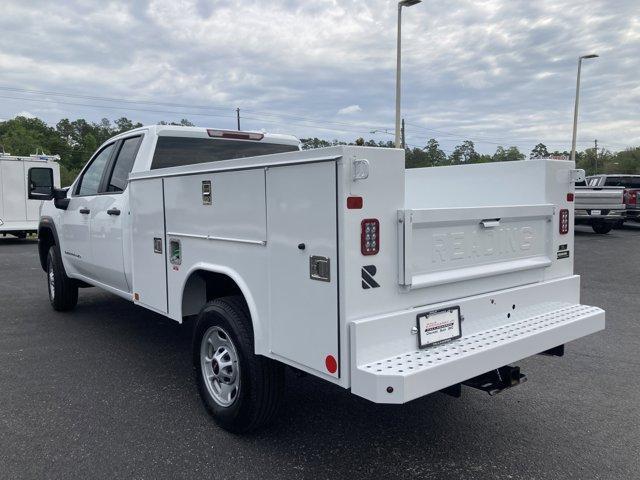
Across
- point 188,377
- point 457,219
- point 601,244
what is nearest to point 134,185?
point 188,377

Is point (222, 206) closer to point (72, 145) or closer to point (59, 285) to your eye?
point (59, 285)

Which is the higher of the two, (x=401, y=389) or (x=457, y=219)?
(x=457, y=219)

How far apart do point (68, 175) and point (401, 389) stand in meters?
68.3

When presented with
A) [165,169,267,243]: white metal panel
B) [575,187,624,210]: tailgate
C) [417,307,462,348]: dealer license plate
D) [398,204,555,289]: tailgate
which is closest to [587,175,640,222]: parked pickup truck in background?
[575,187,624,210]: tailgate

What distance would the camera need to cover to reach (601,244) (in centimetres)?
1568

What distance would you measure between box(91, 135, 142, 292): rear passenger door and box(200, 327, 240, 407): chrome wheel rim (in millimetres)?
1559

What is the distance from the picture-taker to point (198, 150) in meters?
5.30

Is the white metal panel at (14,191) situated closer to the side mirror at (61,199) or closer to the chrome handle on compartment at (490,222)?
A: the side mirror at (61,199)

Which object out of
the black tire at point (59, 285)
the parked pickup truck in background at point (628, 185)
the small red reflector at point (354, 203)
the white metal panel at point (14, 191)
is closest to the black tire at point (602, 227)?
the parked pickup truck in background at point (628, 185)

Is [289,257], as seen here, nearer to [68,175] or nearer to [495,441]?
[495,441]

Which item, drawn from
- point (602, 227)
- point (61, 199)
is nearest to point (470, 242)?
point (61, 199)

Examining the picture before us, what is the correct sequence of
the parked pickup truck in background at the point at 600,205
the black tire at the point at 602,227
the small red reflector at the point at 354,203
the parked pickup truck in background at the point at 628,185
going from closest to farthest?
the small red reflector at the point at 354,203, the parked pickup truck in background at the point at 600,205, the black tire at the point at 602,227, the parked pickup truck in background at the point at 628,185

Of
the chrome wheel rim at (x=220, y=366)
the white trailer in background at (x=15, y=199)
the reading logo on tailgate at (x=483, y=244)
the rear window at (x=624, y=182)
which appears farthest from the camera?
the rear window at (x=624, y=182)

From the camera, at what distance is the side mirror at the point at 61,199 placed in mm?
6289
